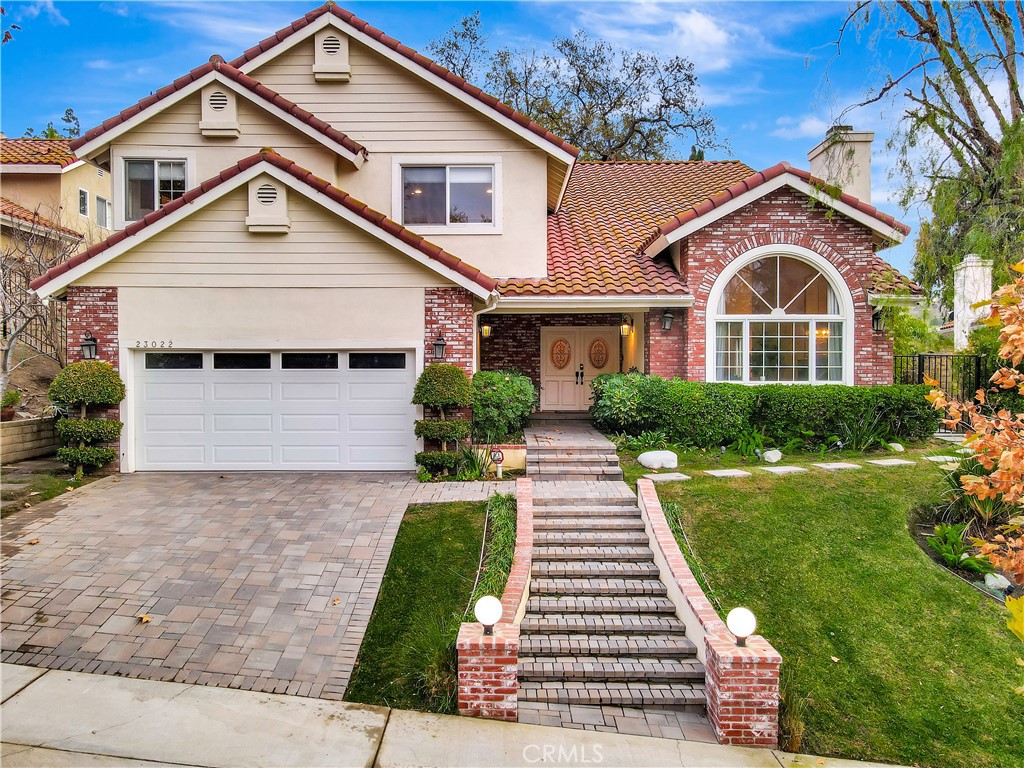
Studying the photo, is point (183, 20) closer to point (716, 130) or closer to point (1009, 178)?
point (1009, 178)

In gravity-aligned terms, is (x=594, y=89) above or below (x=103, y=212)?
above

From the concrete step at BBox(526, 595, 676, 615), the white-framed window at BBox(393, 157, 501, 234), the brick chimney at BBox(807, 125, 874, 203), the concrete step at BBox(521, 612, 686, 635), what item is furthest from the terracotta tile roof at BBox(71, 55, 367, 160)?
the brick chimney at BBox(807, 125, 874, 203)

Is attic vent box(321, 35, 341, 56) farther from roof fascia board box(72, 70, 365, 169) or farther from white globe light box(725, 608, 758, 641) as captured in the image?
white globe light box(725, 608, 758, 641)

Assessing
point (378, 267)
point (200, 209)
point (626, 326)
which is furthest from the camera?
point (626, 326)

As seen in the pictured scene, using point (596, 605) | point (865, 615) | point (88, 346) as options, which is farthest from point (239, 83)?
point (865, 615)

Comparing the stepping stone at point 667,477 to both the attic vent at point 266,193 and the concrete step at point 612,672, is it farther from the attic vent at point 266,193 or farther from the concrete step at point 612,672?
the attic vent at point 266,193

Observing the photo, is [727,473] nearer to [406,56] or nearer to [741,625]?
[741,625]

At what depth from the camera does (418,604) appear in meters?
6.32

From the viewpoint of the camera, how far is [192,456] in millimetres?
10898

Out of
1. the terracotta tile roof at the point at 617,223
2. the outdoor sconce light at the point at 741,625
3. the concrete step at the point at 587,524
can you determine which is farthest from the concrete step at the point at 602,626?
the terracotta tile roof at the point at 617,223

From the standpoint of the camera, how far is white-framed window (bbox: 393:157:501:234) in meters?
12.6

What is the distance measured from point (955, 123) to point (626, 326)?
6.97m

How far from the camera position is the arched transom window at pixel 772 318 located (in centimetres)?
1255

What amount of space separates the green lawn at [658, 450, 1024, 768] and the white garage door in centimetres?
510
